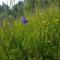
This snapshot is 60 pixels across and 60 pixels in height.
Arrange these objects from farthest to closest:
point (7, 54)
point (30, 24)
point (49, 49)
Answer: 1. point (30, 24)
2. point (7, 54)
3. point (49, 49)

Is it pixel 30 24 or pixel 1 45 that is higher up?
pixel 30 24

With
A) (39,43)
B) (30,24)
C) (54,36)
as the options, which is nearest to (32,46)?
(39,43)

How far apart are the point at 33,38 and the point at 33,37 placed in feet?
0.05

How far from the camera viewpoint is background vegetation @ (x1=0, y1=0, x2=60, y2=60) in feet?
10.1

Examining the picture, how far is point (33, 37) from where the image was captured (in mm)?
3240

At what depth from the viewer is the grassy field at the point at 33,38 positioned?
121 inches

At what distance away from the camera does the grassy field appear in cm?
307

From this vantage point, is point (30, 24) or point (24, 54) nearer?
point (24, 54)

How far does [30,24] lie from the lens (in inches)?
140

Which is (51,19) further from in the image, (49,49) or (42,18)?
(49,49)

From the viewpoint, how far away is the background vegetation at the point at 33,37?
121 inches

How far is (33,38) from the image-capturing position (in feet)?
10.6

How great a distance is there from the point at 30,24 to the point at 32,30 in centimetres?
15

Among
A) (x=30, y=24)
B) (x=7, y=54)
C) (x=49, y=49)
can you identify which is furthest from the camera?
(x=30, y=24)
